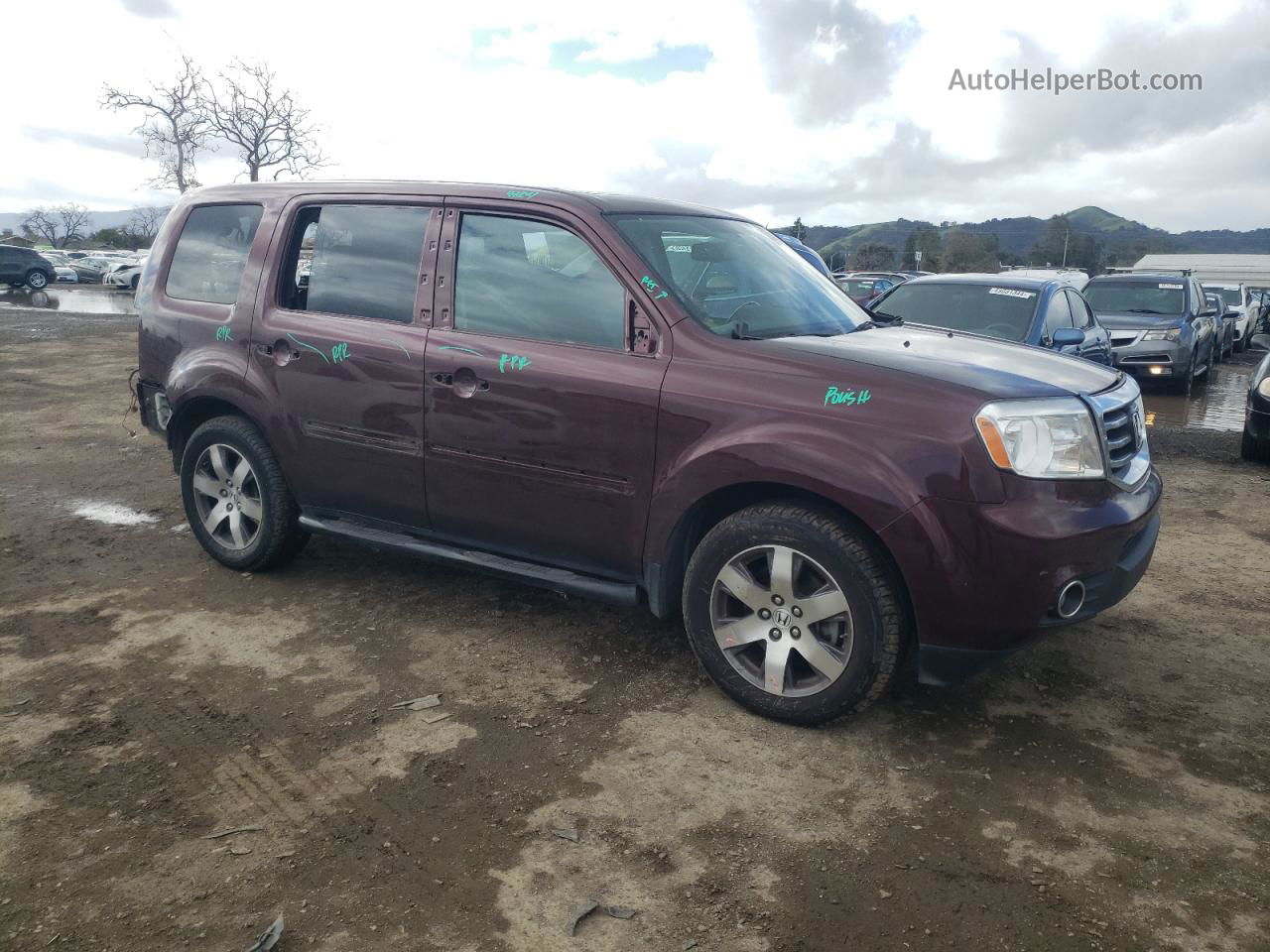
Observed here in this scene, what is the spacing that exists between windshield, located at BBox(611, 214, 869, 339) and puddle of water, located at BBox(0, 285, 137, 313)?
21.8 m

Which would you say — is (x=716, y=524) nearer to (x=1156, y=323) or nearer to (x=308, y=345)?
(x=308, y=345)

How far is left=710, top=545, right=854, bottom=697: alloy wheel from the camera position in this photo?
135 inches

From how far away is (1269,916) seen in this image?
8.48 ft

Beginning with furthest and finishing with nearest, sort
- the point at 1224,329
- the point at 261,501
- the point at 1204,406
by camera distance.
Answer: the point at 1224,329 → the point at 1204,406 → the point at 261,501

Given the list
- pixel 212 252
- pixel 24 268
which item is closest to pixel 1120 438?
pixel 212 252

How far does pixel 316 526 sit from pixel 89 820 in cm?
193

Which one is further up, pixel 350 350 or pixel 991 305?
pixel 991 305

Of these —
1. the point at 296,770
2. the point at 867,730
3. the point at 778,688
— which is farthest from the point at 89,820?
the point at 867,730

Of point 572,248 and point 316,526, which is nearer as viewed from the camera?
Answer: point 572,248

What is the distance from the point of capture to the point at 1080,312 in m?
9.07

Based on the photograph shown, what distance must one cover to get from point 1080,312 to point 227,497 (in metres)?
7.52

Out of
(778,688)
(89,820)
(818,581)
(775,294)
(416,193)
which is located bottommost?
(89,820)

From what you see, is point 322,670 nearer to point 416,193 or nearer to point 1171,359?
point 416,193

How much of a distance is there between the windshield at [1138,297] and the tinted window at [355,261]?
12.2m
